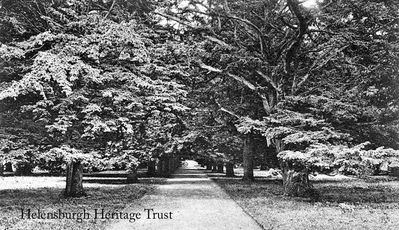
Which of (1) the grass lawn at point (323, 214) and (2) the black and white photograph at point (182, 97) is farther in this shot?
(2) the black and white photograph at point (182, 97)

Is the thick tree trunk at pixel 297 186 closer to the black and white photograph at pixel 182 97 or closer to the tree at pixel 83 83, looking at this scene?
the black and white photograph at pixel 182 97

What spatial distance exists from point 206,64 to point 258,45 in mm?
2881

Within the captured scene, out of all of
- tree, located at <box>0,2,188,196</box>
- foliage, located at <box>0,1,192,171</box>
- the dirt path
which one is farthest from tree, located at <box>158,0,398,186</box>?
the dirt path

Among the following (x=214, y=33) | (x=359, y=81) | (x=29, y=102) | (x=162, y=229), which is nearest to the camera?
(x=162, y=229)

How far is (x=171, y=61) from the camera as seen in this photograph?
19.6 m

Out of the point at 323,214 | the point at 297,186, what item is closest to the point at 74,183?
the point at 297,186

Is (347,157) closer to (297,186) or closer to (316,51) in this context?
(297,186)

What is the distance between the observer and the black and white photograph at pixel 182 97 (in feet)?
40.7

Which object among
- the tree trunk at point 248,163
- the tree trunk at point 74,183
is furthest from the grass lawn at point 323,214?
the tree trunk at point 248,163

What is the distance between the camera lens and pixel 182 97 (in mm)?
17922

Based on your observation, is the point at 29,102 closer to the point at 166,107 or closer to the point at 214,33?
the point at 166,107

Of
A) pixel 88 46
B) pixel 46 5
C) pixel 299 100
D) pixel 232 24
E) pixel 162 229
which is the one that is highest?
pixel 232 24

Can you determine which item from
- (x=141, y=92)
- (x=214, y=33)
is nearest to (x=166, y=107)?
(x=141, y=92)

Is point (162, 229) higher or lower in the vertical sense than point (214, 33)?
lower
